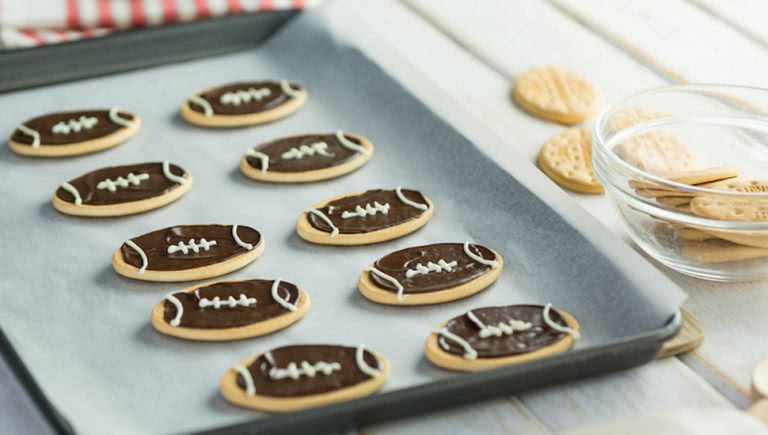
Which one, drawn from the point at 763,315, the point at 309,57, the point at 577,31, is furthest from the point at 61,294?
the point at 577,31

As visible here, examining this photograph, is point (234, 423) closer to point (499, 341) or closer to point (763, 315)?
point (499, 341)

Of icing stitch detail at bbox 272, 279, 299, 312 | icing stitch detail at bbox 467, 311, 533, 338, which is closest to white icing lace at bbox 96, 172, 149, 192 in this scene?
icing stitch detail at bbox 272, 279, 299, 312

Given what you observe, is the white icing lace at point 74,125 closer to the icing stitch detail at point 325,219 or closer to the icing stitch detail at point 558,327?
the icing stitch detail at point 325,219

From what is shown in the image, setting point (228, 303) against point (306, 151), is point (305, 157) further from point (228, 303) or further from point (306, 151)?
point (228, 303)

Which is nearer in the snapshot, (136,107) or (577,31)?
(136,107)

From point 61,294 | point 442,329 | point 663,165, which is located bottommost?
point 61,294

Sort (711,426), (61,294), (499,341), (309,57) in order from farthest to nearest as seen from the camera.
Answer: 1. (309,57)
2. (61,294)
3. (499,341)
4. (711,426)
